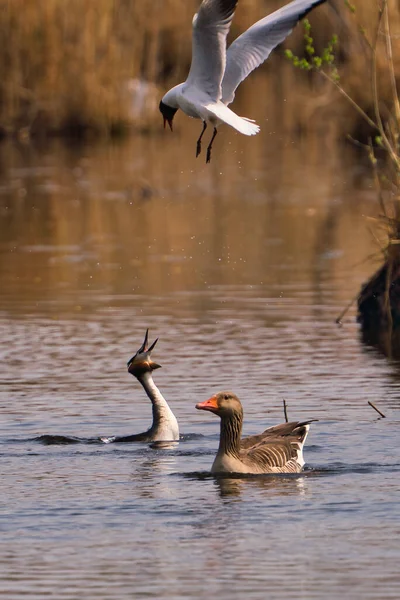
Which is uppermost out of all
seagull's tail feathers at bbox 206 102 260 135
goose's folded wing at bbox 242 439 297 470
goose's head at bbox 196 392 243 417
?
seagull's tail feathers at bbox 206 102 260 135

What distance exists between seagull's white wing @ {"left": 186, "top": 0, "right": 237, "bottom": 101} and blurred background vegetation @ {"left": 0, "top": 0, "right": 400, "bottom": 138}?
24.0 meters

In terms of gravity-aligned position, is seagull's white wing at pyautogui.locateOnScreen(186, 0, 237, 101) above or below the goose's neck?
above

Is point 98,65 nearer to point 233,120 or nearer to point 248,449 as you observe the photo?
point 233,120

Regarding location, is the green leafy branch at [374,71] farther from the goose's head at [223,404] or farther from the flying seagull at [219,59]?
the goose's head at [223,404]

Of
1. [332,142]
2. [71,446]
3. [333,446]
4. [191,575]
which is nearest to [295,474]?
[333,446]

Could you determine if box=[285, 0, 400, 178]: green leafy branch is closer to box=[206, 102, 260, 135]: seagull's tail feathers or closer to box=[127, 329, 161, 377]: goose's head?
box=[206, 102, 260, 135]: seagull's tail feathers

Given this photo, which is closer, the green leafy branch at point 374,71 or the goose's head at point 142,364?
the goose's head at point 142,364

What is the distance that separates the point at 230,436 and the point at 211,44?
9.66 ft

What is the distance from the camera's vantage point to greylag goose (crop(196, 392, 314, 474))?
999 cm

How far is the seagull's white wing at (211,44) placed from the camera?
1116 cm

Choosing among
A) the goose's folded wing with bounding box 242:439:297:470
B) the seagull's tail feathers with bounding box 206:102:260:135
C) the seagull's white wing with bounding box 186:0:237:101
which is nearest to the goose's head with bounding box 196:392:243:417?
the goose's folded wing with bounding box 242:439:297:470

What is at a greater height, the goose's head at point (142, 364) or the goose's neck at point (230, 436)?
the goose's head at point (142, 364)

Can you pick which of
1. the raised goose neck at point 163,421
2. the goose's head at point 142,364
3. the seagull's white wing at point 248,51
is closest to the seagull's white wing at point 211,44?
the seagull's white wing at point 248,51

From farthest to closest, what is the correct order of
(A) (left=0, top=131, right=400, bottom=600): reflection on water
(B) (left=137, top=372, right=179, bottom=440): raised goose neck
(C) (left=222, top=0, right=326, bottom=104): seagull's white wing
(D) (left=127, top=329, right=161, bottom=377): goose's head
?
1. (C) (left=222, top=0, right=326, bottom=104): seagull's white wing
2. (D) (left=127, top=329, right=161, bottom=377): goose's head
3. (B) (left=137, top=372, right=179, bottom=440): raised goose neck
4. (A) (left=0, top=131, right=400, bottom=600): reflection on water
